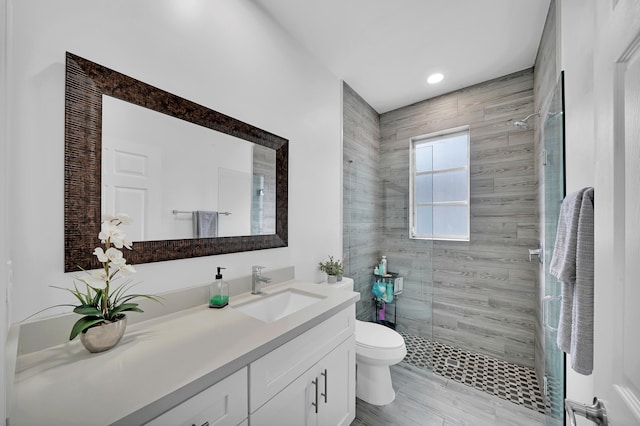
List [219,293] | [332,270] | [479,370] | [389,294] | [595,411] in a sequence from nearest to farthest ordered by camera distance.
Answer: [595,411]
[219,293]
[332,270]
[479,370]
[389,294]

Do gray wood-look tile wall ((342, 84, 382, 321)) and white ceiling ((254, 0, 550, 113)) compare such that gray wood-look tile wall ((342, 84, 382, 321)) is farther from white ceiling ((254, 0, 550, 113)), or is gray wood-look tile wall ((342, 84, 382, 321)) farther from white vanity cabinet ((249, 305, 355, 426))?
white vanity cabinet ((249, 305, 355, 426))

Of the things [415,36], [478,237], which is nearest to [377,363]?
[478,237]

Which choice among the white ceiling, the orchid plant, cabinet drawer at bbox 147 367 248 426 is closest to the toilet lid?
cabinet drawer at bbox 147 367 248 426

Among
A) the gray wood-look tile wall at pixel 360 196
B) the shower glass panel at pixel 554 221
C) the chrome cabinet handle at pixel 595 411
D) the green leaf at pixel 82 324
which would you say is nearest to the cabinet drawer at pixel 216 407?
the green leaf at pixel 82 324

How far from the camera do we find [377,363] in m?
1.76

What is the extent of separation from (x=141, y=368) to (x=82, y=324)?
246mm

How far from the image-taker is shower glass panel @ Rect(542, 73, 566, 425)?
1302 millimetres

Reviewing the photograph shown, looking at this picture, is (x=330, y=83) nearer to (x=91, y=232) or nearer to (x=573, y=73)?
(x=573, y=73)

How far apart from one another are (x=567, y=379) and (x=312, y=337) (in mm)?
1253

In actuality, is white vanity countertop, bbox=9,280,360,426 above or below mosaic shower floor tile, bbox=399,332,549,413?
above

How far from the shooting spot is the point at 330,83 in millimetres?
2295

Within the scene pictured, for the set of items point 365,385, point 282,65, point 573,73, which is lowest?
point 365,385

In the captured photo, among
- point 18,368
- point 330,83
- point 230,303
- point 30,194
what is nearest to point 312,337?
point 230,303

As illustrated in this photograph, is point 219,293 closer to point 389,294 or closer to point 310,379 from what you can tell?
point 310,379
